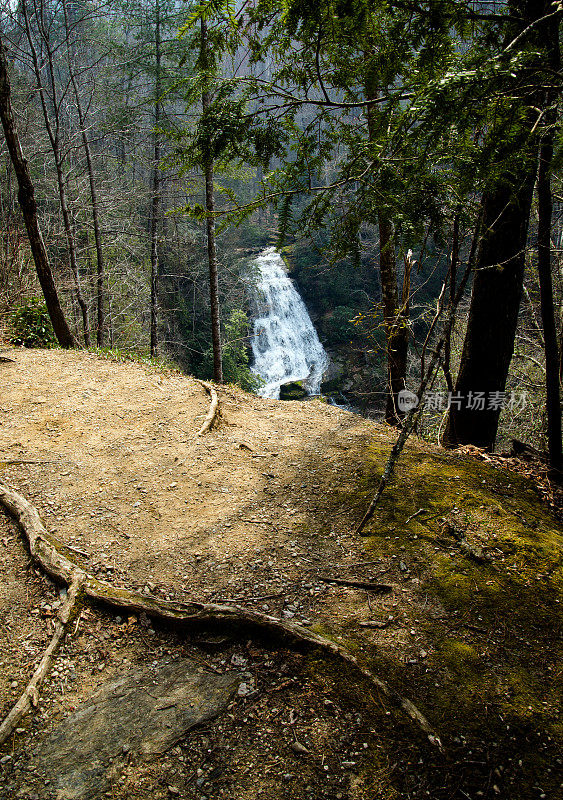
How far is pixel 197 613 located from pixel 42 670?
74cm

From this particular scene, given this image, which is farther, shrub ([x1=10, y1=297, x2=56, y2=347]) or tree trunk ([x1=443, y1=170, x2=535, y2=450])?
shrub ([x1=10, y1=297, x2=56, y2=347])

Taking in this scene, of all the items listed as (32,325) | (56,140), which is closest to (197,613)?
(32,325)

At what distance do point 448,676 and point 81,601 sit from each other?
6.36ft

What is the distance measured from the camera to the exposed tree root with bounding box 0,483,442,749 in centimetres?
180

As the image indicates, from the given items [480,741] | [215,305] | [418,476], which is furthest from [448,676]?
[215,305]

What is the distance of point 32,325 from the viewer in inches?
325

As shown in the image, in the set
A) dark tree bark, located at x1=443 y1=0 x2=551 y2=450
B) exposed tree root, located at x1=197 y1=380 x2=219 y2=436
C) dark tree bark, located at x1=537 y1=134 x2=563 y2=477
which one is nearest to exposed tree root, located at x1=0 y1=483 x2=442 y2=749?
exposed tree root, located at x1=197 y1=380 x2=219 y2=436

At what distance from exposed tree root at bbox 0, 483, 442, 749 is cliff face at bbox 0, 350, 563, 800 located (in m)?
0.07

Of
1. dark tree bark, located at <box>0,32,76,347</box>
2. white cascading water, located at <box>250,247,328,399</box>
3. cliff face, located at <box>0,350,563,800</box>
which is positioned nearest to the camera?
cliff face, located at <box>0,350,563,800</box>

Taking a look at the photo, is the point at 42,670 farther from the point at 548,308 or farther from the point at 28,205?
the point at 28,205

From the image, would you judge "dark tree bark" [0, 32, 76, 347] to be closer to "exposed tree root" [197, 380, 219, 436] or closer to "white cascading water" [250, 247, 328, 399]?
"exposed tree root" [197, 380, 219, 436]

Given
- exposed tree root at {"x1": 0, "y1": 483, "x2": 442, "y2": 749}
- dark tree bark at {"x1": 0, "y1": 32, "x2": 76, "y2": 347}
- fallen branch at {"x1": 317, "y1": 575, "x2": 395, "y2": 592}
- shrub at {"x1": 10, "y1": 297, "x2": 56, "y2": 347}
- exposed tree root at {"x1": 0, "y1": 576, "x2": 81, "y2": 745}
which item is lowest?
exposed tree root at {"x1": 0, "y1": 576, "x2": 81, "y2": 745}

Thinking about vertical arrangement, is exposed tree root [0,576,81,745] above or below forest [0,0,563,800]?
below

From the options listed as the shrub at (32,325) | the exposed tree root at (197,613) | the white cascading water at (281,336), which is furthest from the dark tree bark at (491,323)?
the white cascading water at (281,336)
